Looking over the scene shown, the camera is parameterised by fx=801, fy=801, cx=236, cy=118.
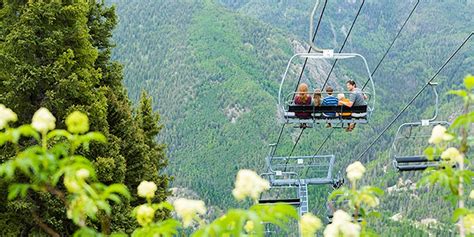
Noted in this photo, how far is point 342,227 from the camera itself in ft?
10.2

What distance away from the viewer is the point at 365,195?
3.39 metres

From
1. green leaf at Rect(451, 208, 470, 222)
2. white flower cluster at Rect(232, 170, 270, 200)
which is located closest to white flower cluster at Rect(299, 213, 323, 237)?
white flower cluster at Rect(232, 170, 270, 200)

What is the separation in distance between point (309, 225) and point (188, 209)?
50 centimetres

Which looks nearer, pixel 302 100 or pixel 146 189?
pixel 146 189

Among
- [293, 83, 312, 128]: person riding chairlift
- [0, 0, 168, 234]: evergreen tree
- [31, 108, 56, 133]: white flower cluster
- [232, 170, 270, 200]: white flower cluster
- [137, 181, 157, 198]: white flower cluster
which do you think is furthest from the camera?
[0, 0, 168, 234]: evergreen tree

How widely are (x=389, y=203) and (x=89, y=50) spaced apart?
6485 inches

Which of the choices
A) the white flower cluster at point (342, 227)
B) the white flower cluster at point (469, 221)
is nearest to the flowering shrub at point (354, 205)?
the white flower cluster at point (342, 227)

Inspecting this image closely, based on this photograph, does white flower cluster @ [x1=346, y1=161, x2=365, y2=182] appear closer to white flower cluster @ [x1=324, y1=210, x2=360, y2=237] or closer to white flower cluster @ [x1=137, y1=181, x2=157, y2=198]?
white flower cluster @ [x1=324, y1=210, x2=360, y2=237]

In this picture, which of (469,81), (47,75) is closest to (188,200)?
(469,81)

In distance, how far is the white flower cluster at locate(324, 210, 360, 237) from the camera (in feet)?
10.0

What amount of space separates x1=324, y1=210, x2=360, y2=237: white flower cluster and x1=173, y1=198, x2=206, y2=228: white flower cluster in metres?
0.53

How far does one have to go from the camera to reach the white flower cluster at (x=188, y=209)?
10.7 feet

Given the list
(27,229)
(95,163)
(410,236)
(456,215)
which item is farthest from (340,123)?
(410,236)

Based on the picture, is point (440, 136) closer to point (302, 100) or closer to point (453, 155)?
point (453, 155)
